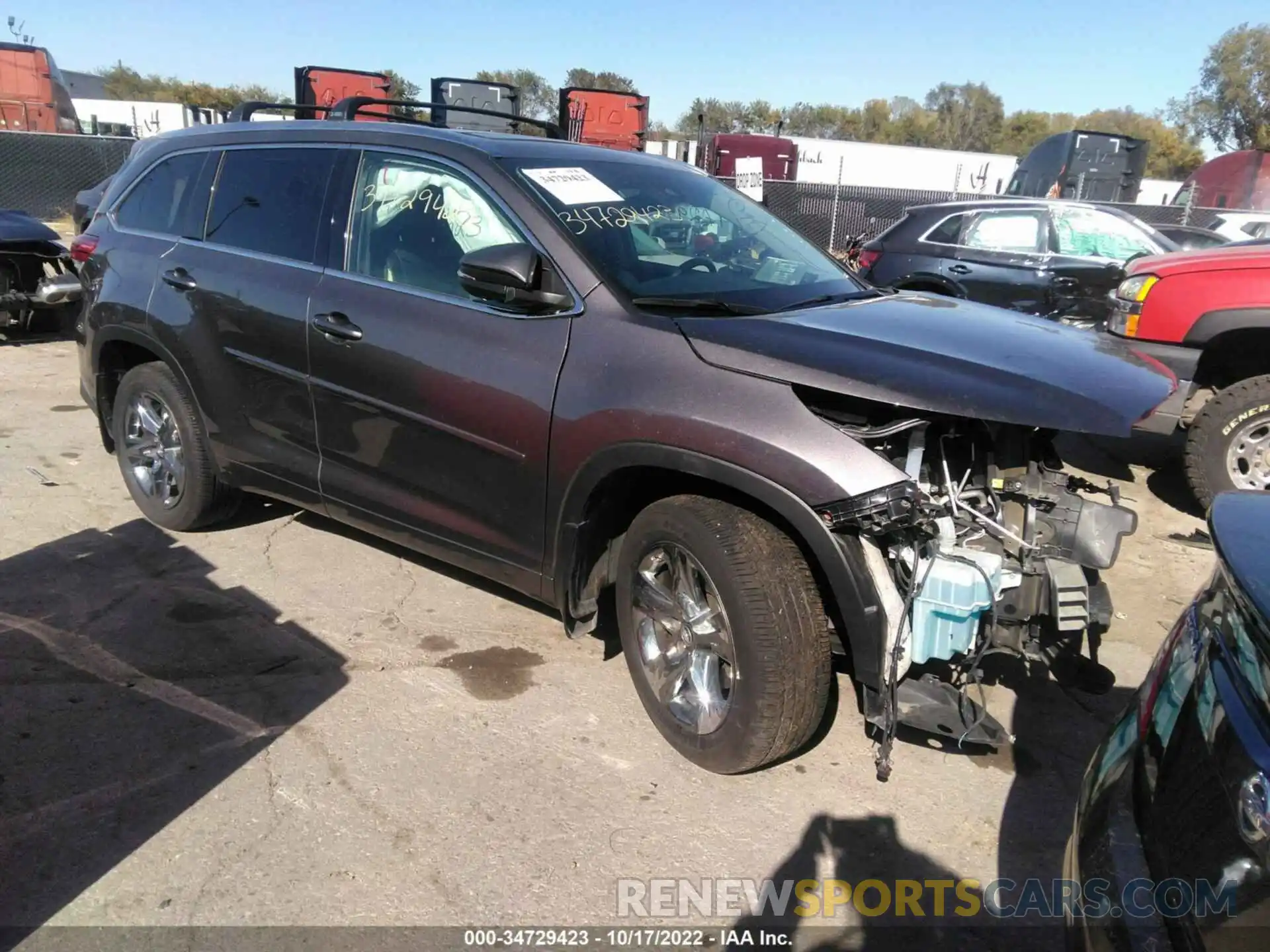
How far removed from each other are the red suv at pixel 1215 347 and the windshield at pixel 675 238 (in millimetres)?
2384

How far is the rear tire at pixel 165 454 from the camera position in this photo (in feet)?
14.5

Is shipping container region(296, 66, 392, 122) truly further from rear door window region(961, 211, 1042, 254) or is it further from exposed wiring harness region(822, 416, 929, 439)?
exposed wiring harness region(822, 416, 929, 439)

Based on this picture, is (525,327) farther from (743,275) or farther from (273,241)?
(273,241)

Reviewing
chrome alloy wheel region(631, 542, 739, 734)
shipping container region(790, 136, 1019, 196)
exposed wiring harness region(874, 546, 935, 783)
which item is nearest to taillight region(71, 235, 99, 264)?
chrome alloy wheel region(631, 542, 739, 734)

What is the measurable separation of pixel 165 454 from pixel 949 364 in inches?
146

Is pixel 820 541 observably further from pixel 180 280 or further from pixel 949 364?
pixel 180 280

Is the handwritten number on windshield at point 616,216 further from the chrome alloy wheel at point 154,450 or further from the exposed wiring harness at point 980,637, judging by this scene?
the chrome alloy wheel at point 154,450

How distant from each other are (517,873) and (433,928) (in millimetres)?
273

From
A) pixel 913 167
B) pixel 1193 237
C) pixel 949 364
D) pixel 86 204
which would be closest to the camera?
pixel 949 364

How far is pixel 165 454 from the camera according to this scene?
4.65m

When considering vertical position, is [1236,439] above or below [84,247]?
below

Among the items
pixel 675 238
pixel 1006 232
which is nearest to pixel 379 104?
pixel 675 238

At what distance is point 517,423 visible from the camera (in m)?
3.14

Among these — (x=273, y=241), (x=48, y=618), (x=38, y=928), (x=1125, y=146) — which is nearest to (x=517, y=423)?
(x=273, y=241)
